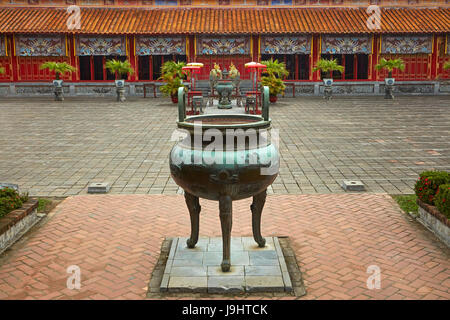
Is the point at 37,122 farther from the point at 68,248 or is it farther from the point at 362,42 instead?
the point at 362,42

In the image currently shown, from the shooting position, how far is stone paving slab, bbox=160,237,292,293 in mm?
4566

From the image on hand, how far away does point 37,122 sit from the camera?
16.0 meters

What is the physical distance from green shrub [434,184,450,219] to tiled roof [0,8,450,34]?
62.5 ft

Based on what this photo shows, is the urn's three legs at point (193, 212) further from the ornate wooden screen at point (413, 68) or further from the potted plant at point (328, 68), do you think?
the ornate wooden screen at point (413, 68)

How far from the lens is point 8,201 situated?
20.2 feet

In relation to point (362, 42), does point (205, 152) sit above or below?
below

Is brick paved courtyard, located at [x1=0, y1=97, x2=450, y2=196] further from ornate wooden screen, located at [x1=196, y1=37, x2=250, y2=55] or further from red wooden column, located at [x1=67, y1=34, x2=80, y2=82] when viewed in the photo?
ornate wooden screen, located at [x1=196, y1=37, x2=250, y2=55]

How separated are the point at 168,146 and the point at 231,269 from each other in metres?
7.20

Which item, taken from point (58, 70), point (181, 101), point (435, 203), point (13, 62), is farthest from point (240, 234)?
point (13, 62)

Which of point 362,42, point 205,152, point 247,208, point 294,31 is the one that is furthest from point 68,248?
point 362,42

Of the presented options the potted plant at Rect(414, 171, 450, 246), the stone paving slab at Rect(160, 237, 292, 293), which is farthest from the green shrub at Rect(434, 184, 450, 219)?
the stone paving slab at Rect(160, 237, 292, 293)

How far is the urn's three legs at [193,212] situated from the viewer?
529 centimetres

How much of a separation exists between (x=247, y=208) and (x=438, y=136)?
8287 mm

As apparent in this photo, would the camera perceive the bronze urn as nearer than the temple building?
Yes
